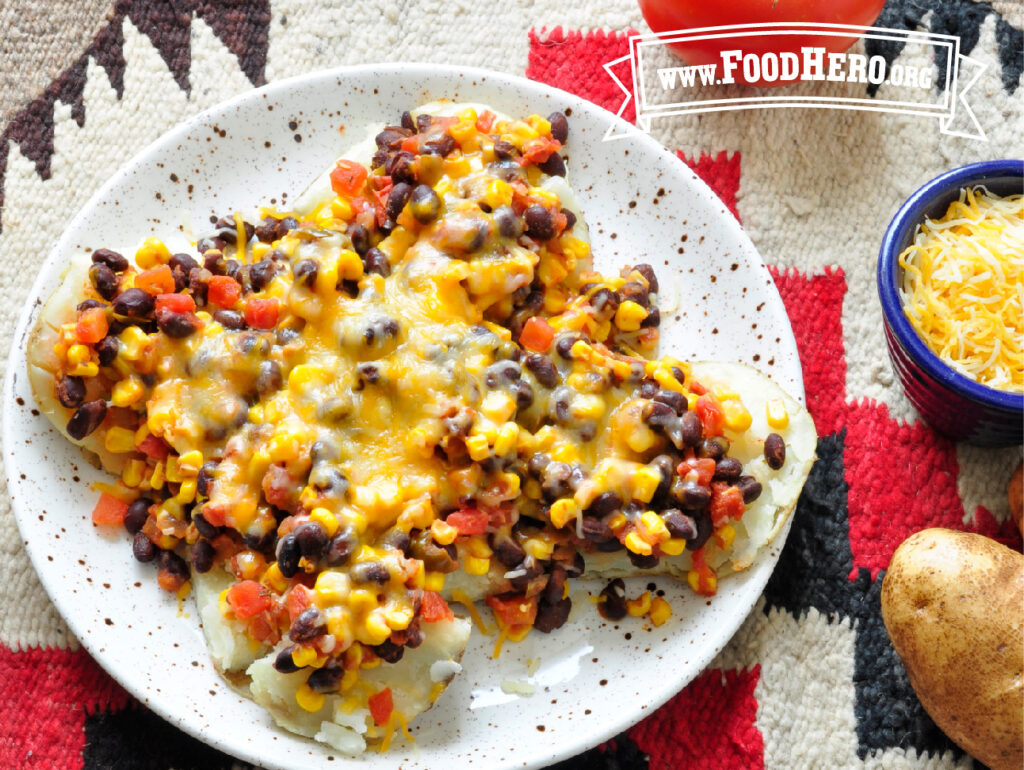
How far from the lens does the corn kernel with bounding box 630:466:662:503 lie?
9.12 ft

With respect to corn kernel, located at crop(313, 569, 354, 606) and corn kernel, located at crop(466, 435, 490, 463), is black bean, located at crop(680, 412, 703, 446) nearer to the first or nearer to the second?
corn kernel, located at crop(466, 435, 490, 463)

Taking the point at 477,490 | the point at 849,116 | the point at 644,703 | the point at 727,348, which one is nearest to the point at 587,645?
the point at 644,703

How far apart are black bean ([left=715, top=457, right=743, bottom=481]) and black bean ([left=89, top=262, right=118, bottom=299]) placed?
173 centimetres

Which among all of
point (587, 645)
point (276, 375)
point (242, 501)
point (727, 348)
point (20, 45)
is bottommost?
point (587, 645)

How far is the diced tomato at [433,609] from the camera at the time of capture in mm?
2723

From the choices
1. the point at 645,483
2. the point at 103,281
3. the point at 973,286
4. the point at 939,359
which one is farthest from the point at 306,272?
the point at 973,286

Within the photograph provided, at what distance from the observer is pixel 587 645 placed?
307 centimetres

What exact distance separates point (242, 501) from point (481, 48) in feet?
6.02

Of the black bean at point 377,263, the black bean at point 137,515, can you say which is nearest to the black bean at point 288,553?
the black bean at point 137,515

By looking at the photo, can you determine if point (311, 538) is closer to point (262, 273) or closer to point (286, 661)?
point (286, 661)

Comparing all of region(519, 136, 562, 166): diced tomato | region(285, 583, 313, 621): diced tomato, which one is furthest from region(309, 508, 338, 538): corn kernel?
region(519, 136, 562, 166): diced tomato

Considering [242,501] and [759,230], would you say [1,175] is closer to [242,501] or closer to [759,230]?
[242,501]

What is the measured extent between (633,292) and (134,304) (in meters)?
1.40

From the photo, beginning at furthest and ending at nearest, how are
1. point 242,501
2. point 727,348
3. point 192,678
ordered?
point 727,348 → point 192,678 → point 242,501
